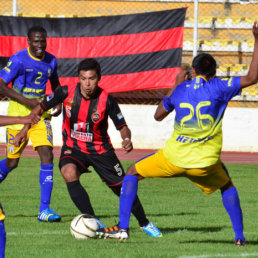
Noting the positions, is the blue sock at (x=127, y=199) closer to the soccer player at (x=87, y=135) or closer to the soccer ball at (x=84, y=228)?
the soccer ball at (x=84, y=228)

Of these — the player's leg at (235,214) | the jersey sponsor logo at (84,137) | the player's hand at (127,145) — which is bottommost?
the player's leg at (235,214)

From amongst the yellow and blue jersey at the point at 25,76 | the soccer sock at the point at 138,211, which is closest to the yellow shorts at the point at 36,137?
the yellow and blue jersey at the point at 25,76

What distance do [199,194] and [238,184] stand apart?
1485 millimetres

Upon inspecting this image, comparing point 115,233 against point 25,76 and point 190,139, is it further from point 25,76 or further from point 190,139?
point 25,76

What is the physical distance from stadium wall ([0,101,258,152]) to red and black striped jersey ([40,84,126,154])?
35.3ft

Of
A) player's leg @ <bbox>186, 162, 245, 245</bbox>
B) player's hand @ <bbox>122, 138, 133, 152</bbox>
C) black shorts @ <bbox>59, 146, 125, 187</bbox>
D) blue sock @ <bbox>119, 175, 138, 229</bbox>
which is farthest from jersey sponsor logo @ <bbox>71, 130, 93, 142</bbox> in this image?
player's leg @ <bbox>186, 162, 245, 245</bbox>

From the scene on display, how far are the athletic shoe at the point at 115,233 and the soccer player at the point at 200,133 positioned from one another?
0.56 metres

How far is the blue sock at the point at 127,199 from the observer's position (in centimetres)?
667

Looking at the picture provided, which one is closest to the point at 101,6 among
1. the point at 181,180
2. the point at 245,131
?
the point at 245,131

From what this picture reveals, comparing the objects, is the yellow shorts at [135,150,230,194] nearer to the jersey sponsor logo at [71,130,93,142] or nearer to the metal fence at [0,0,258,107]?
the jersey sponsor logo at [71,130,93,142]

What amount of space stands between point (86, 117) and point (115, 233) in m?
1.32

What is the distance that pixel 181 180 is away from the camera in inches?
520

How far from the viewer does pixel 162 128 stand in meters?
18.3

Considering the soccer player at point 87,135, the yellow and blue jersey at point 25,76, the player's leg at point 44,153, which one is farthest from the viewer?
the yellow and blue jersey at point 25,76
